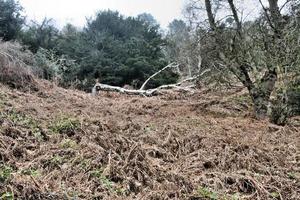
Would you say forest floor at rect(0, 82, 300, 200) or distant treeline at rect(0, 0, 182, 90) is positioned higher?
distant treeline at rect(0, 0, 182, 90)

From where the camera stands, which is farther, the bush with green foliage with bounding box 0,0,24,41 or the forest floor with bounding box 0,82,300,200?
the bush with green foliage with bounding box 0,0,24,41

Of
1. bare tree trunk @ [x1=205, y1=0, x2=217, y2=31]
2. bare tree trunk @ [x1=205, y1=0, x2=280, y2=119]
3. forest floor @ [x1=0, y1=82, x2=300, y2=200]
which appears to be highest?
bare tree trunk @ [x1=205, y1=0, x2=217, y2=31]

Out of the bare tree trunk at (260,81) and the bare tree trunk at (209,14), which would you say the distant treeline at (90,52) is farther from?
the bare tree trunk at (260,81)

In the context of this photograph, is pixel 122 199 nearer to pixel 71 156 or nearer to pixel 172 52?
pixel 71 156

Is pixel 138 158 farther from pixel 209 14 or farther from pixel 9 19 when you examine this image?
pixel 9 19

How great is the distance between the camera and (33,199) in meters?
3.47

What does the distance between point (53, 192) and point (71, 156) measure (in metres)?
0.97

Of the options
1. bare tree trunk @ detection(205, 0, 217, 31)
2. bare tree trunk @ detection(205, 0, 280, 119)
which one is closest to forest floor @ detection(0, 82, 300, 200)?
bare tree trunk @ detection(205, 0, 280, 119)

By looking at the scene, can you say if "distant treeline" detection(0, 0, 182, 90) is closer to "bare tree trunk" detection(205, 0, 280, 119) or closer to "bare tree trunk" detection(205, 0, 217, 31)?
"bare tree trunk" detection(205, 0, 217, 31)

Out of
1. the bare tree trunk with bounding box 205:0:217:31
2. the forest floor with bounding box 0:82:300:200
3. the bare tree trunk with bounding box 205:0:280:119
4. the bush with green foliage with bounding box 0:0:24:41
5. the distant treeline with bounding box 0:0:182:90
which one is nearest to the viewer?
the forest floor with bounding box 0:82:300:200

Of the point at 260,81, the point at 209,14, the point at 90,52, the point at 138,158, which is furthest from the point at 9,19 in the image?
the point at 138,158

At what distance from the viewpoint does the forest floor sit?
3.96 m

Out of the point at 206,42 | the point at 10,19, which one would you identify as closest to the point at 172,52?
the point at 10,19

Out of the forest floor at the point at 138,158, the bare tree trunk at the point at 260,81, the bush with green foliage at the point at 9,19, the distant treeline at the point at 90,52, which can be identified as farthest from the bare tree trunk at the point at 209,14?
the bush with green foliage at the point at 9,19
